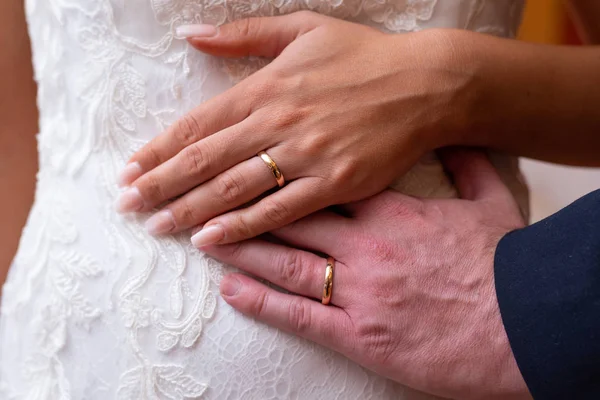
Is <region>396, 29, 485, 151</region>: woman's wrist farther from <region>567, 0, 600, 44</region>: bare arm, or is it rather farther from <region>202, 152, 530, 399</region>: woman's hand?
<region>567, 0, 600, 44</region>: bare arm

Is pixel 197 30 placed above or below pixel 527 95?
above

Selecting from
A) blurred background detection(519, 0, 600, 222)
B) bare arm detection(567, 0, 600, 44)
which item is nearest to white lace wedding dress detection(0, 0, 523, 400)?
bare arm detection(567, 0, 600, 44)

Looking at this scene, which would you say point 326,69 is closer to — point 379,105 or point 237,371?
point 379,105

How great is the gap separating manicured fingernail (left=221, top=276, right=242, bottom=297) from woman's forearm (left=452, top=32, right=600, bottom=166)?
1.15 feet

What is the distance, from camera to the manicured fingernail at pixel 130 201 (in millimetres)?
688

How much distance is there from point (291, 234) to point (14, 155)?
54 cm

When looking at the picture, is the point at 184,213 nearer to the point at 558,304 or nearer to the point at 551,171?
the point at 558,304

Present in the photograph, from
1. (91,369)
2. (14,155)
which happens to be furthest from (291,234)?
(14,155)

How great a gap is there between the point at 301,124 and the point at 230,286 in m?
0.22

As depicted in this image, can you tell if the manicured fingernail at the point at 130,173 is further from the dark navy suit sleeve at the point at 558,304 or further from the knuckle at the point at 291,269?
the dark navy suit sleeve at the point at 558,304

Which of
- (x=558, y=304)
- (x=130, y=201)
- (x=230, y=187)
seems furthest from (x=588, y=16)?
(x=130, y=201)

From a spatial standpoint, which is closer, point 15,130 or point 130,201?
point 130,201

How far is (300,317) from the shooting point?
0.65 m

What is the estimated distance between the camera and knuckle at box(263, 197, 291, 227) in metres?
0.65
